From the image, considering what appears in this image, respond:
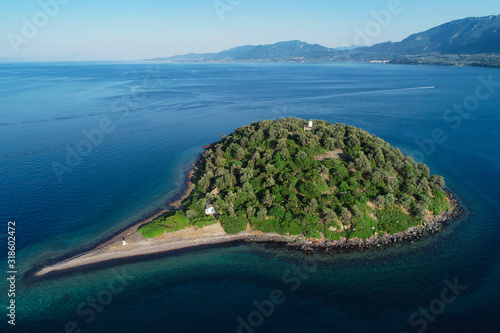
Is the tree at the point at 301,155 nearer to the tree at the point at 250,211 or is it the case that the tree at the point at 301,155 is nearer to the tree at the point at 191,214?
the tree at the point at 250,211

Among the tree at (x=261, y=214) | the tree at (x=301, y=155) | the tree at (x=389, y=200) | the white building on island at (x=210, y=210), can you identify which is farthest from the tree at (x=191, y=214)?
the tree at (x=389, y=200)

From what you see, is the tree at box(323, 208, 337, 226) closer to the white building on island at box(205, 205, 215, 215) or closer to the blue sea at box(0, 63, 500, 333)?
the blue sea at box(0, 63, 500, 333)

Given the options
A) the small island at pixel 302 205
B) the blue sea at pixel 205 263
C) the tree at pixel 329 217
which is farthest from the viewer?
the tree at pixel 329 217

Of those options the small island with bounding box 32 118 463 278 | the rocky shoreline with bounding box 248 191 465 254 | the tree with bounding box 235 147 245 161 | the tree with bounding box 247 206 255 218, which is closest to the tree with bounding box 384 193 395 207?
the small island with bounding box 32 118 463 278

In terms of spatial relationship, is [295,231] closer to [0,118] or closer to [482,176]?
[482,176]

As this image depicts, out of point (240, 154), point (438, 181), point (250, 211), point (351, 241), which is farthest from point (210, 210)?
point (438, 181)
